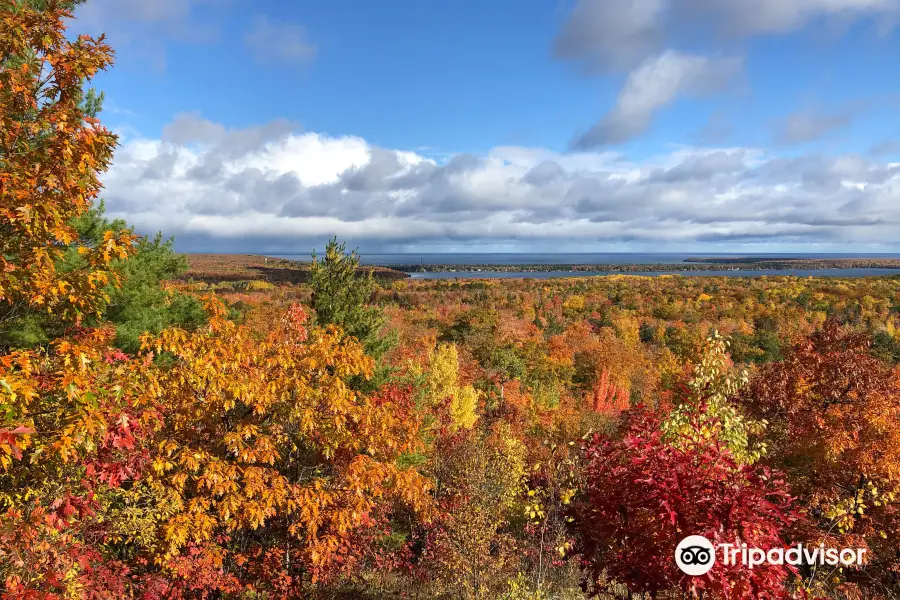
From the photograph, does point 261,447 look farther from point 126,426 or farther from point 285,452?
point 126,426

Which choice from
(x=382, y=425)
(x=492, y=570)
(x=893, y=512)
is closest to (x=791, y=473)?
(x=893, y=512)

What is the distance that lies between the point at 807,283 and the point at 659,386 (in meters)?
143

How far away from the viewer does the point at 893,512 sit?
12016 mm

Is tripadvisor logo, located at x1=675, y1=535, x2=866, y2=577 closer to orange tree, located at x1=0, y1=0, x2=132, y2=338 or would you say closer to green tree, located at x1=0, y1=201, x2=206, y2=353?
orange tree, located at x1=0, y1=0, x2=132, y2=338

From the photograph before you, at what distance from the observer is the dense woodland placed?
5.84 m

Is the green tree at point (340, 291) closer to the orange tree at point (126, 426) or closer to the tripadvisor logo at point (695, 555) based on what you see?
the orange tree at point (126, 426)

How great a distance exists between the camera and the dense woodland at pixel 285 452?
584 cm

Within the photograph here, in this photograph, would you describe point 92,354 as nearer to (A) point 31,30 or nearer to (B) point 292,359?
(B) point 292,359

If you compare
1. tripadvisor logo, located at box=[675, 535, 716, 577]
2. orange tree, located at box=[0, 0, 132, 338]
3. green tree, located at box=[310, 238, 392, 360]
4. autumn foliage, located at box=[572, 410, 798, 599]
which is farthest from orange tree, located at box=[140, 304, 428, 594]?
green tree, located at box=[310, 238, 392, 360]

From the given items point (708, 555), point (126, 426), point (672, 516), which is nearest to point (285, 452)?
point (126, 426)

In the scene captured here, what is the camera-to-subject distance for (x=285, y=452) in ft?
35.0

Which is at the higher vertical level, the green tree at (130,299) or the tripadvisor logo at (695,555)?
the green tree at (130,299)

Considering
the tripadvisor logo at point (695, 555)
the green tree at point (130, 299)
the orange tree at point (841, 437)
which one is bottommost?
the orange tree at point (841, 437)

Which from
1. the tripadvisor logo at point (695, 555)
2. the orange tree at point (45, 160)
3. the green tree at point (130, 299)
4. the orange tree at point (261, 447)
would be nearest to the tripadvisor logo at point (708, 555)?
the tripadvisor logo at point (695, 555)
